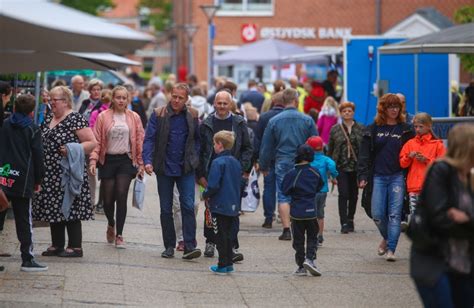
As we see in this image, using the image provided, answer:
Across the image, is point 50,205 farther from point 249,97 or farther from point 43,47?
point 249,97

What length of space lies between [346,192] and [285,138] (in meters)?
1.47

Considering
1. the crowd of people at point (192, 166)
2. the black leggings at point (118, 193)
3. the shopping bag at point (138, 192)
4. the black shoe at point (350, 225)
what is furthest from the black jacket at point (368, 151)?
the black shoe at point (350, 225)

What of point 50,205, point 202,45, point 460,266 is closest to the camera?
point 460,266

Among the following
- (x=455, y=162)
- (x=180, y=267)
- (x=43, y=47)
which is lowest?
(x=180, y=267)

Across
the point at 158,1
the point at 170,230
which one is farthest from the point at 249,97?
the point at 158,1

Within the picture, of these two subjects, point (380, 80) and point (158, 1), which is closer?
point (380, 80)

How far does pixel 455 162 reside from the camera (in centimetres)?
703

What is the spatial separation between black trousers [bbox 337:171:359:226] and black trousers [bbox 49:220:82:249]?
4212 mm

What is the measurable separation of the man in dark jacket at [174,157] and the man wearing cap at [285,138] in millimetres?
1817

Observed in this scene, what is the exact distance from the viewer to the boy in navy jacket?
11.1 metres

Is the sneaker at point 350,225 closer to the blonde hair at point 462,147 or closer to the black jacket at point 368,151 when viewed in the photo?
the black jacket at point 368,151

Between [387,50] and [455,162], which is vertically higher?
[387,50]

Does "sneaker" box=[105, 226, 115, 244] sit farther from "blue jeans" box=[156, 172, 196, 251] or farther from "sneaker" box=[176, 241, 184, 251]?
"blue jeans" box=[156, 172, 196, 251]

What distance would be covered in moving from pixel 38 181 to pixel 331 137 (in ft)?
17.5
